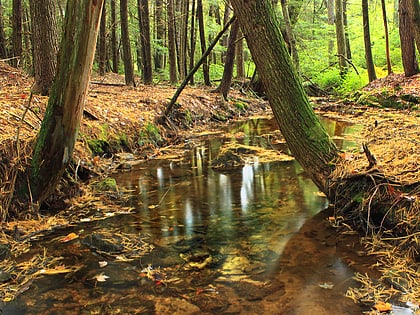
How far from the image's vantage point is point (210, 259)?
359 cm

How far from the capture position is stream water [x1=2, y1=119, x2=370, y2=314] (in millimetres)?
2852

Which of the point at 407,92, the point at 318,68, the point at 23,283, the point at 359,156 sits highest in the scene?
the point at 318,68

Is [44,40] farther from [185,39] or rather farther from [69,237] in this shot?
[185,39]

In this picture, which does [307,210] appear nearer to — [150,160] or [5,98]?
[150,160]

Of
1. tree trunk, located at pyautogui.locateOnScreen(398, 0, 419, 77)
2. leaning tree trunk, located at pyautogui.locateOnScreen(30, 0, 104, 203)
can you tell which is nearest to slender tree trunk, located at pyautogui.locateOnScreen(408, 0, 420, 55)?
tree trunk, located at pyautogui.locateOnScreen(398, 0, 419, 77)

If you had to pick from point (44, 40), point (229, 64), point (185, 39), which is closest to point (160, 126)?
point (44, 40)

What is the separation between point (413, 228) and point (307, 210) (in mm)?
1461

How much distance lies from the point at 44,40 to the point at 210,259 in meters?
5.36

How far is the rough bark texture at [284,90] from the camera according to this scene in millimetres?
4418

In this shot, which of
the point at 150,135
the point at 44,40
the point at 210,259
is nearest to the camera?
the point at 210,259

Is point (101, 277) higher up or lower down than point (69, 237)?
lower down

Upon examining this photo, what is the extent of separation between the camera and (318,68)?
924 inches

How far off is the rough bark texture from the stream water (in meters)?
0.73

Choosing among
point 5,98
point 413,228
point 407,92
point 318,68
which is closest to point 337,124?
point 407,92
